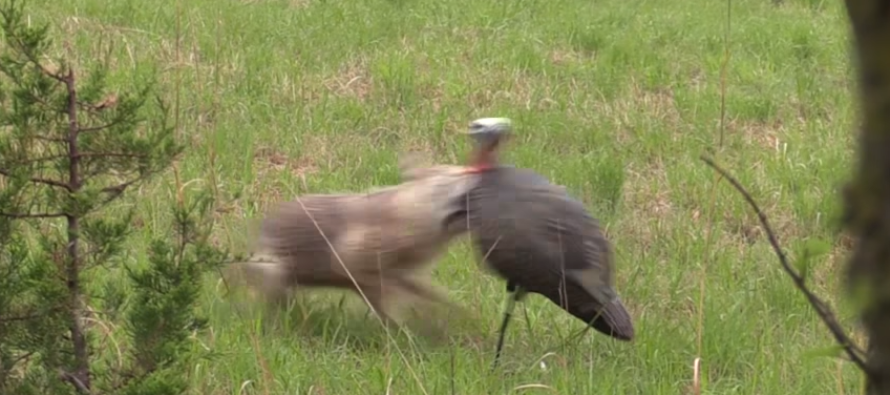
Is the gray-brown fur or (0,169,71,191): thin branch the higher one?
(0,169,71,191): thin branch

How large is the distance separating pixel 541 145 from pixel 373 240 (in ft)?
7.67

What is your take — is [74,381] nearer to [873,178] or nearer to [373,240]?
[373,240]

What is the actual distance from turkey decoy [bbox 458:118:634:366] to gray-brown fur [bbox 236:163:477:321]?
104mm

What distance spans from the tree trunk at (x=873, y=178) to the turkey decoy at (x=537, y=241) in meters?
3.01

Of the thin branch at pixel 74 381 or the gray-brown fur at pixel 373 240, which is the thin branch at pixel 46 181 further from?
the gray-brown fur at pixel 373 240

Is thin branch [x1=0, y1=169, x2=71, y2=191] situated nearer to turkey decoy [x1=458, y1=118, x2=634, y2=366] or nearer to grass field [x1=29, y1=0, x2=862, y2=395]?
grass field [x1=29, y1=0, x2=862, y2=395]

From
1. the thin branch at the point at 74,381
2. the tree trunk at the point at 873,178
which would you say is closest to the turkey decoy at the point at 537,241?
the thin branch at the point at 74,381

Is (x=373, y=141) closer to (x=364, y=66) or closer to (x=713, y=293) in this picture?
(x=364, y=66)

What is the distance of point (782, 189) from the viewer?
5762mm

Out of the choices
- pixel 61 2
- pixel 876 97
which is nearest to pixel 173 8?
pixel 61 2

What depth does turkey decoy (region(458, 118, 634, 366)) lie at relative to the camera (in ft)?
12.2

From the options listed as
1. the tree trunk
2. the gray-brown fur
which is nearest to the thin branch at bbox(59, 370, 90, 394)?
the gray-brown fur

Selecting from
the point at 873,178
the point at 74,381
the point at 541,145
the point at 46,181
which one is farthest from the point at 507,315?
the point at 873,178

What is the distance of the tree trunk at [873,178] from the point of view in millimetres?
662
